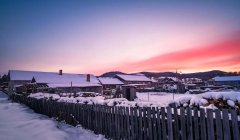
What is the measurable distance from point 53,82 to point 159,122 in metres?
44.4

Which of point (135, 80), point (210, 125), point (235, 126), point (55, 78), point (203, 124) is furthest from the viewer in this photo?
point (135, 80)

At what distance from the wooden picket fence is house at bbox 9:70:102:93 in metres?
32.1

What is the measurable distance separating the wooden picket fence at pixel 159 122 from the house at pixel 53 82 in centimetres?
3206

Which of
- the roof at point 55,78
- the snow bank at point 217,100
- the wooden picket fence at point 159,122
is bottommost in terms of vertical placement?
the wooden picket fence at point 159,122

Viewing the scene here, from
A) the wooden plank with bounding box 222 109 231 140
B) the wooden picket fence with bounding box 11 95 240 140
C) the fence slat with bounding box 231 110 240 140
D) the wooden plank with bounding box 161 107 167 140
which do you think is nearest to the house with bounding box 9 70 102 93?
the wooden picket fence with bounding box 11 95 240 140

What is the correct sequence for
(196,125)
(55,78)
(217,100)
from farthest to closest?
(55,78) < (217,100) < (196,125)

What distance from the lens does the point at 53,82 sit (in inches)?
1848

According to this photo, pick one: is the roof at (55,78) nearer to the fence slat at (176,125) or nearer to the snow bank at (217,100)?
the snow bank at (217,100)

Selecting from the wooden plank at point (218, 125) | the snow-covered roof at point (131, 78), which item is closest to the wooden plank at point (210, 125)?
the wooden plank at point (218, 125)

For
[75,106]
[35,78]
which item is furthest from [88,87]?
[75,106]

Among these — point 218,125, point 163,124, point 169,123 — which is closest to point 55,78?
point 163,124

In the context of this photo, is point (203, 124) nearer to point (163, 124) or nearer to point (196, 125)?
point (196, 125)

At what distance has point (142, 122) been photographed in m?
6.36

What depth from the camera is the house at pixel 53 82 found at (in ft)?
136
